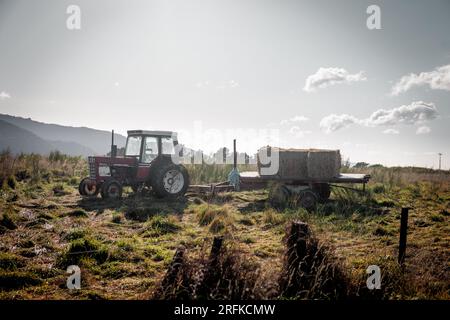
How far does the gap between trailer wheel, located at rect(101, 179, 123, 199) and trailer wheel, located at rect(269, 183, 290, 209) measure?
4.80 m

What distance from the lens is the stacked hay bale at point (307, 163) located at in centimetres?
988

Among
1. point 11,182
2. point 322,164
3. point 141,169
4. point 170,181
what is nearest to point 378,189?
point 322,164

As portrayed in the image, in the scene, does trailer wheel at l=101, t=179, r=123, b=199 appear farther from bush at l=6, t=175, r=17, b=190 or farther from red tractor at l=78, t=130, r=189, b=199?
bush at l=6, t=175, r=17, b=190

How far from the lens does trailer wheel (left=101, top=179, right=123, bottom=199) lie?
1036 cm

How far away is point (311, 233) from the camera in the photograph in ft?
13.7

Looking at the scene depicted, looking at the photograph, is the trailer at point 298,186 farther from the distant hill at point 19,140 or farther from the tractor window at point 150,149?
the distant hill at point 19,140

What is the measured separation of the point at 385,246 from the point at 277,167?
4.57 metres

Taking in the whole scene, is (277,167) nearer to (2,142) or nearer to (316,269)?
(316,269)

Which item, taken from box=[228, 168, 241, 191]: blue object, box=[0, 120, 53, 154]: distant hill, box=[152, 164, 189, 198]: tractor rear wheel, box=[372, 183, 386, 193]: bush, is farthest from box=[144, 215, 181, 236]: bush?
box=[0, 120, 53, 154]: distant hill

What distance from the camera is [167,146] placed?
11.3 metres

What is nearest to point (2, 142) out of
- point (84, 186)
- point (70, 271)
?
point (84, 186)

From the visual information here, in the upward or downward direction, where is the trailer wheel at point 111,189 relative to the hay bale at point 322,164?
downward

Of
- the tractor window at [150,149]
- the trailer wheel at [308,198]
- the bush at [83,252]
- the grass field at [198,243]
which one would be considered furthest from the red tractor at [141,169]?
the bush at [83,252]

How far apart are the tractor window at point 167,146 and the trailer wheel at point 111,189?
→ 1.85 meters
